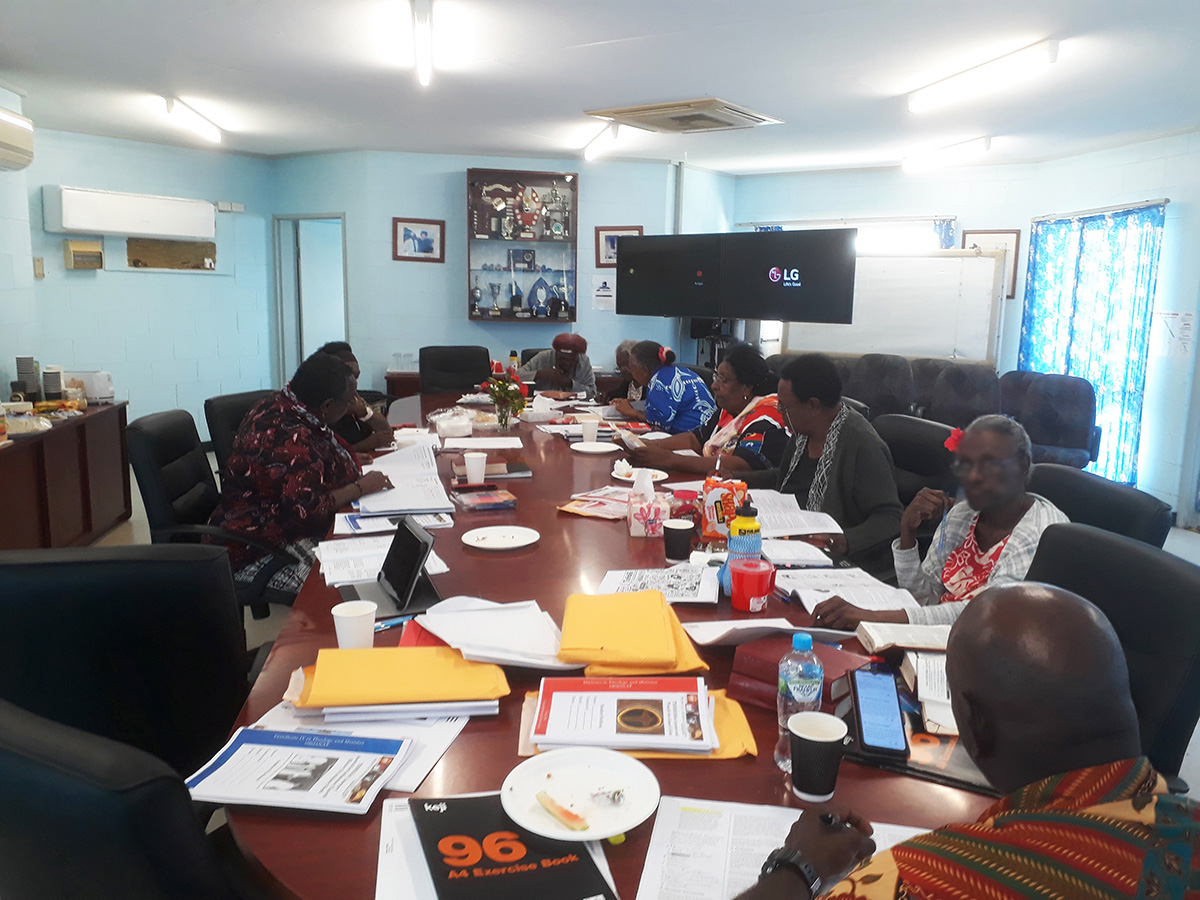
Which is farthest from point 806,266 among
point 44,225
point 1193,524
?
point 44,225

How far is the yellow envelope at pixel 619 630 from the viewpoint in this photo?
1.44m

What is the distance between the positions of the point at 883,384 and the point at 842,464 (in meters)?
4.28

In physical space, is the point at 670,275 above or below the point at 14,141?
below

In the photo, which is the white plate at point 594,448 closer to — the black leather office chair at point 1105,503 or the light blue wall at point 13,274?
the black leather office chair at point 1105,503

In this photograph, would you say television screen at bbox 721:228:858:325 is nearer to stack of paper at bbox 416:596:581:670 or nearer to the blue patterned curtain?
the blue patterned curtain

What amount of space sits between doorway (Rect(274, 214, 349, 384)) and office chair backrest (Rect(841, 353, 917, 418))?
170 inches

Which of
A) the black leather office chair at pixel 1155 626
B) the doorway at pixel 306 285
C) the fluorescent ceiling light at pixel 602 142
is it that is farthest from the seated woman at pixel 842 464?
the doorway at pixel 306 285

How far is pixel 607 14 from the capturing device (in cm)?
352

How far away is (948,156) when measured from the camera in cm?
657

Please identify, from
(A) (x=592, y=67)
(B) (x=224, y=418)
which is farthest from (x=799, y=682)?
(A) (x=592, y=67)

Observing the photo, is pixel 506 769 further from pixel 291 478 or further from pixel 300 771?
pixel 291 478

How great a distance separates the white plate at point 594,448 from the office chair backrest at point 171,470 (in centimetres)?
142

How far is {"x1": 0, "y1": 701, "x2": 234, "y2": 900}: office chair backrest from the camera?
32.3 inches

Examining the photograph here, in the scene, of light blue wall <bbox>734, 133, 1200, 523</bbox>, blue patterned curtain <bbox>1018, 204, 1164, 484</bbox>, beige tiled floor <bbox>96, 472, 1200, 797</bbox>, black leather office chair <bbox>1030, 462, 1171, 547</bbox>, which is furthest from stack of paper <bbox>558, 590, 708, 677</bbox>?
blue patterned curtain <bbox>1018, 204, 1164, 484</bbox>
